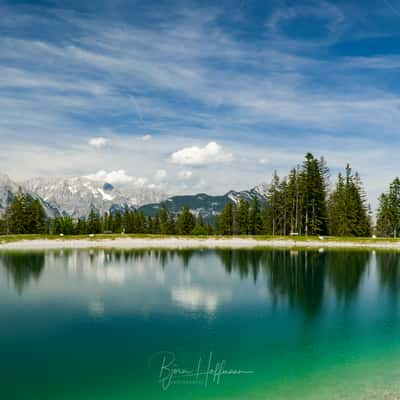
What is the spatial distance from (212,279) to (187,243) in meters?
64.4

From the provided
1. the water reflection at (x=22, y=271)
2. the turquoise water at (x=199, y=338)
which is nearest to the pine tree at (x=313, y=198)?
the turquoise water at (x=199, y=338)

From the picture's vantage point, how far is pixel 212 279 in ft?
149

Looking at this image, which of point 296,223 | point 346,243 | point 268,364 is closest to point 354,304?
point 268,364

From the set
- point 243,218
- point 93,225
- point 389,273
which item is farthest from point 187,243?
point 389,273

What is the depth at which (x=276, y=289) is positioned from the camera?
39719 millimetres

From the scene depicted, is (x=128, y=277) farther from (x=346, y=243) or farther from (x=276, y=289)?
(x=346, y=243)

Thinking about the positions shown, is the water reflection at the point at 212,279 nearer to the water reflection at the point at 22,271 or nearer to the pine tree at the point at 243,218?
the water reflection at the point at 22,271

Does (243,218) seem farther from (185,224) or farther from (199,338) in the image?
(199,338)

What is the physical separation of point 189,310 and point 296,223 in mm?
85867

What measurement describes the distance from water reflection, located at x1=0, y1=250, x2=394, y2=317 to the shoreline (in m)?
30.0

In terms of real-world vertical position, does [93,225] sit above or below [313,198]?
below

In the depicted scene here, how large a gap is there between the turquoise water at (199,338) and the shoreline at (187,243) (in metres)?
53.8

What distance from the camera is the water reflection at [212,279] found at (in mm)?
33844

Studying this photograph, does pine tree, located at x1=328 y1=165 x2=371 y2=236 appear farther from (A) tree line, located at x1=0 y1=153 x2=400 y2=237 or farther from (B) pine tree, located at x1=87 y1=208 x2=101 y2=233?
(B) pine tree, located at x1=87 y1=208 x2=101 y2=233
